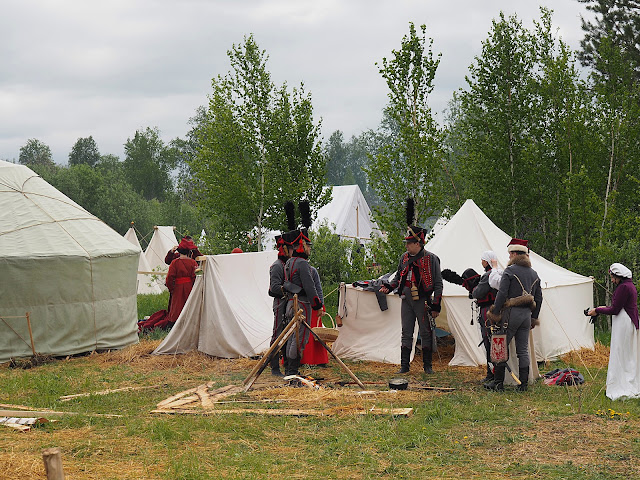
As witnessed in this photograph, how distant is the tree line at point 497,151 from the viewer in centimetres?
1214

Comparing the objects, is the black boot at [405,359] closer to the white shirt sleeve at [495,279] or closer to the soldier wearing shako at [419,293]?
the soldier wearing shako at [419,293]

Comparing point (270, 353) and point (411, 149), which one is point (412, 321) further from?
point (411, 149)

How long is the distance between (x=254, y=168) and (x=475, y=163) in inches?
179

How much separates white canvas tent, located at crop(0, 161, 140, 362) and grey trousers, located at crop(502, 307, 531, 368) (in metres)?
5.67

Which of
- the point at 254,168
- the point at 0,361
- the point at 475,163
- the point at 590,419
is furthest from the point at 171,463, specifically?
the point at 254,168

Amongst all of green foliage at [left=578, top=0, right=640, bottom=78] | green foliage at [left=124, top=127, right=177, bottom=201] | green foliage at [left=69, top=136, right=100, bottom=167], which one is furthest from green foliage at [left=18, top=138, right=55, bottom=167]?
green foliage at [left=578, top=0, right=640, bottom=78]

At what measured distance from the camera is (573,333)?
29.5 ft

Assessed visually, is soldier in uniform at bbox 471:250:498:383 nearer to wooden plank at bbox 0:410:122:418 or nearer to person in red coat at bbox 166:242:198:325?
wooden plank at bbox 0:410:122:418

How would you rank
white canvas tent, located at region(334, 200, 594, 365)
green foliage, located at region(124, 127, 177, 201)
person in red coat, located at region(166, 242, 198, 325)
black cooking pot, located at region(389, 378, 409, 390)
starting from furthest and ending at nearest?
green foliage, located at region(124, 127, 177, 201) → person in red coat, located at region(166, 242, 198, 325) → white canvas tent, located at region(334, 200, 594, 365) → black cooking pot, located at region(389, 378, 409, 390)

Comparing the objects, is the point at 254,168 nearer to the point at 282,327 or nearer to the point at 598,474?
the point at 282,327

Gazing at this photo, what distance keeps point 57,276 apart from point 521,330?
6.02 metres

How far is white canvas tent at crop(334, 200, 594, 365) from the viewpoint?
8430mm

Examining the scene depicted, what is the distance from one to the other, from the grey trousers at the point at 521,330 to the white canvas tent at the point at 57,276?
18.6 ft

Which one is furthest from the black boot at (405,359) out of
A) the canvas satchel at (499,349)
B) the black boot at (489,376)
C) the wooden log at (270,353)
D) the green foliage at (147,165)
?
the green foliage at (147,165)
